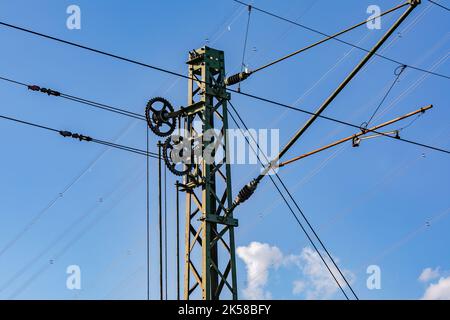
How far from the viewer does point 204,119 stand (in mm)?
18031

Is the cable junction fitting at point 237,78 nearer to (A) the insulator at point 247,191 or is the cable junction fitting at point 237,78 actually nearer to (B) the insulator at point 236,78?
(B) the insulator at point 236,78

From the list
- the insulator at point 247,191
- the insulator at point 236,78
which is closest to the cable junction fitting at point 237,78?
the insulator at point 236,78

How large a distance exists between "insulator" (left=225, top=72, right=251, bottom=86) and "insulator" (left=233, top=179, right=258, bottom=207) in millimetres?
2730

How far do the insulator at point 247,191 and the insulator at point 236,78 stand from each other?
8.96ft

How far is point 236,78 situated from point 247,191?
2981mm

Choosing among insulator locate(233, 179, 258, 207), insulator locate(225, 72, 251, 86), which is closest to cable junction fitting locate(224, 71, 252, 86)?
insulator locate(225, 72, 251, 86)

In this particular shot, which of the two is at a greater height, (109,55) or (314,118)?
(109,55)

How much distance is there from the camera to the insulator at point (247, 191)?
17500 mm

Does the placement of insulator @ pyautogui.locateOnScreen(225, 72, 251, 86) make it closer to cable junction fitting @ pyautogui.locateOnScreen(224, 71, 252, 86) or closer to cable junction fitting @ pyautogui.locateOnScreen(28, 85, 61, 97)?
cable junction fitting @ pyautogui.locateOnScreen(224, 71, 252, 86)
